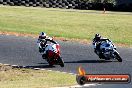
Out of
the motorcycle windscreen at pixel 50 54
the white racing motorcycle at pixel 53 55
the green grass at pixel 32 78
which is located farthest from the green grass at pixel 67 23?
the green grass at pixel 32 78

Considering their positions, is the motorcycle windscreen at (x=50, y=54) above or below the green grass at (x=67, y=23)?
above

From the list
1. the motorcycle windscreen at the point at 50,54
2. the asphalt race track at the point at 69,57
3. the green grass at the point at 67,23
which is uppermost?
the motorcycle windscreen at the point at 50,54

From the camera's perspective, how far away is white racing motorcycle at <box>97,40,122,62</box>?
76.9 feet

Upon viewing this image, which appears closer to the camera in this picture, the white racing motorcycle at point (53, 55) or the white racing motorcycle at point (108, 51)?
the white racing motorcycle at point (53, 55)

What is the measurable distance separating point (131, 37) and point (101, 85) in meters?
16.1

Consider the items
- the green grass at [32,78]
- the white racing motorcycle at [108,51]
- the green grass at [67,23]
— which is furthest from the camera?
the green grass at [67,23]

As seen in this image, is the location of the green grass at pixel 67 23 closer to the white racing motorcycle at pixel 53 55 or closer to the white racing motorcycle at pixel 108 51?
the white racing motorcycle at pixel 108 51

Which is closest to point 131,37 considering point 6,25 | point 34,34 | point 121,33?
point 121,33

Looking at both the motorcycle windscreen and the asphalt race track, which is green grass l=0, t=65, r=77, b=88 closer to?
the asphalt race track

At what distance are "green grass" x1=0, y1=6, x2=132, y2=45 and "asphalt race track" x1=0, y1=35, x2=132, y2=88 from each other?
13.2 feet

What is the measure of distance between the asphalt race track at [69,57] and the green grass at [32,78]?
1268 mm

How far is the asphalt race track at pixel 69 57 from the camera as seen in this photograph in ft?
70.7

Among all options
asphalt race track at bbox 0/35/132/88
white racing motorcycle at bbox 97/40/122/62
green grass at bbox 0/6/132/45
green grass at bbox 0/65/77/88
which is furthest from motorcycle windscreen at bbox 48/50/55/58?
green grass at bbox 0/6/132/45

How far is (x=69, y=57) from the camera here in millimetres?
24734
